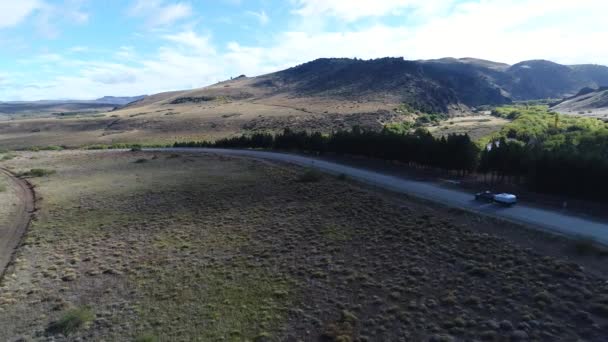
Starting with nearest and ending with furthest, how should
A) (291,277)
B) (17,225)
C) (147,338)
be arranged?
(147,338) → (291,277) → (17,225)

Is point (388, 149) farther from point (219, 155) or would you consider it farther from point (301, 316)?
point (301, 316)

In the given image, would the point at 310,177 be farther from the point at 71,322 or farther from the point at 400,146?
the point at 71,322

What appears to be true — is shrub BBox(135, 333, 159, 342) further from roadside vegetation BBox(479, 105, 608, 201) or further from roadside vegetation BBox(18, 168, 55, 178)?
roadside vegetation BBox(18, 168, 55, 178)

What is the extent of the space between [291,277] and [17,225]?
29119 millimetres

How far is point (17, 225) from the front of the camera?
36.1 m

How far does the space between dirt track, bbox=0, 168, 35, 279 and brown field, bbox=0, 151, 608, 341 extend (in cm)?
105

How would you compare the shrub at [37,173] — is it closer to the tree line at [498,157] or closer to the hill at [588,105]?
the tree line at [498,157]

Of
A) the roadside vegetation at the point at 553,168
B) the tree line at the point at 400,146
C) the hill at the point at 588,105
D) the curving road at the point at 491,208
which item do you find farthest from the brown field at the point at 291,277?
the hill at the point at 588,105

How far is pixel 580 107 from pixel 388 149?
147 m

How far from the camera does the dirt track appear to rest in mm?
29312

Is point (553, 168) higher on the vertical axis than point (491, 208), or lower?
higher

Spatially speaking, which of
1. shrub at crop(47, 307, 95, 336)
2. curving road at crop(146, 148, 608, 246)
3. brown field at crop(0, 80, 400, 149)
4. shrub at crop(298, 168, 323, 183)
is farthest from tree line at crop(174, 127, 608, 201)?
brown field at crop(0, 80, 400, 149)

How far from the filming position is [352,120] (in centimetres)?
11525

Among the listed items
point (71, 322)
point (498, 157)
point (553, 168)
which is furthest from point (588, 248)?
point (71, 322)
